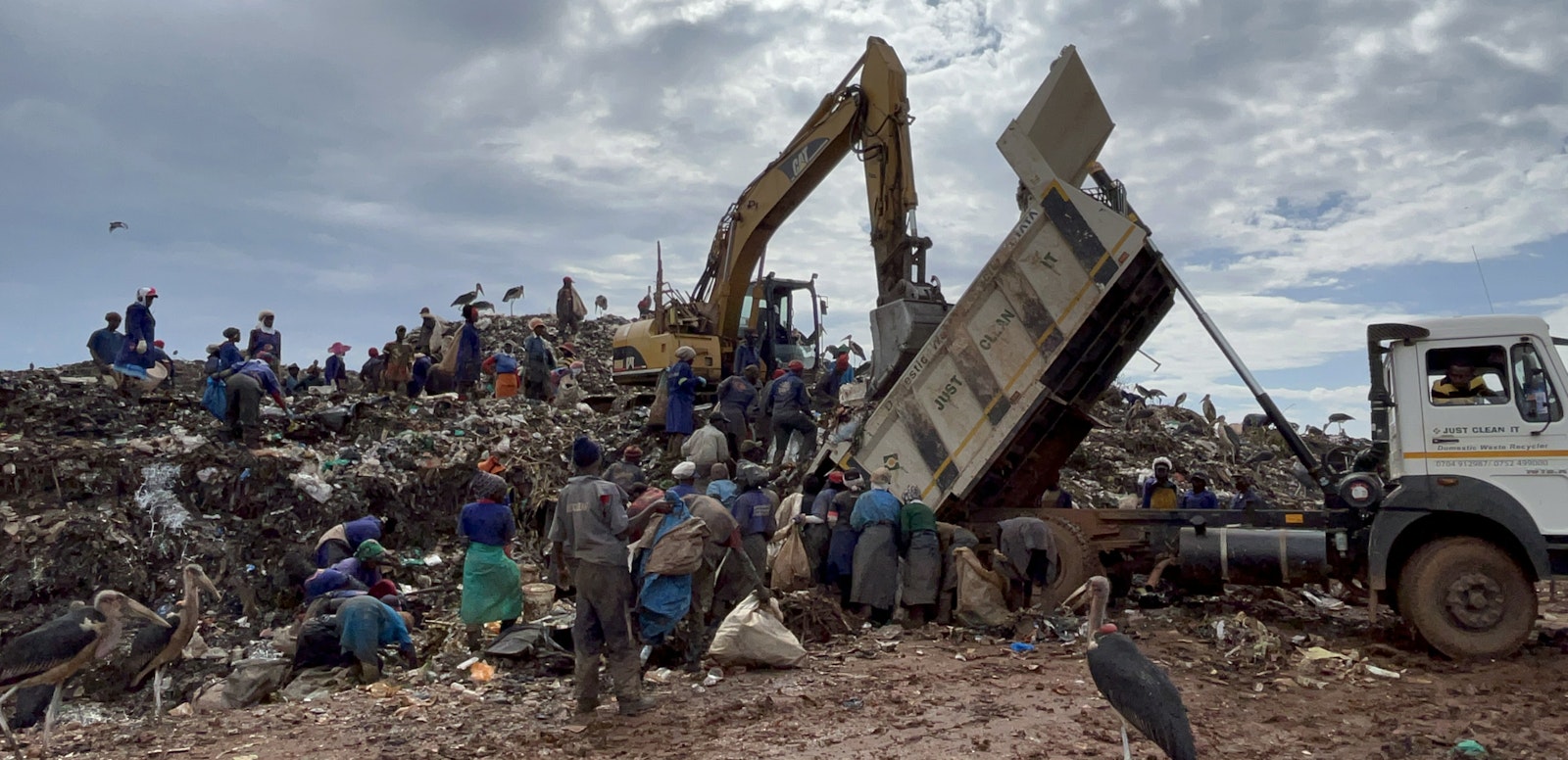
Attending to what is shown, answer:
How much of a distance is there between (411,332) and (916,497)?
20.1 meters

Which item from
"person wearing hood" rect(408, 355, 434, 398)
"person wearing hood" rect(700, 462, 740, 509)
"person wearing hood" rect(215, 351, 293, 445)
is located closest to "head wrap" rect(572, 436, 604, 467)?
"person wearing hood" rect(700, 462, 740, 509)

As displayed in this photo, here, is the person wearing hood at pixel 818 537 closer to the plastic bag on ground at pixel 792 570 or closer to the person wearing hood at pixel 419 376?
the plastic bag on ground at pixel 792 570

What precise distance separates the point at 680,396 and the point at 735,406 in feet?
2.03

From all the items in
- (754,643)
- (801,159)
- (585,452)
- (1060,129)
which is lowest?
(754,643)

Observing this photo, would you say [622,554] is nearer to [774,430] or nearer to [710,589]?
[710,589]

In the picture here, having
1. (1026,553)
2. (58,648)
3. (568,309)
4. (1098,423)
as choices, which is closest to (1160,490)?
(1098,423)

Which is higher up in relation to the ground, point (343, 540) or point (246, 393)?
point (246, 393)

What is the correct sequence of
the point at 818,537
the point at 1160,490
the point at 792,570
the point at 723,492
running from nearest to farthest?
the point at 792,570
the point at 818,537
the point at 723,492
the point at 1160,490

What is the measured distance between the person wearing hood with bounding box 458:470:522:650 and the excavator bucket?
Result: 4330 mm

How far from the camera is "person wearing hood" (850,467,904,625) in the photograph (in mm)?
6844

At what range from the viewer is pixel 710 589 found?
6.44 metres

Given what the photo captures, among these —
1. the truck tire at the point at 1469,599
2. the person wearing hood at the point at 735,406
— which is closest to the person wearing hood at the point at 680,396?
the person wearing hood at the point at 735,406

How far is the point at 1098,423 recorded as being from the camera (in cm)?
794

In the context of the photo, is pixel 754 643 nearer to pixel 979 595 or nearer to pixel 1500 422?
pixel 979 595
